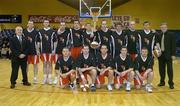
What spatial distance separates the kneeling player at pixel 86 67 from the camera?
8712mm

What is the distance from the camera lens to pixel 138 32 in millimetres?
9227

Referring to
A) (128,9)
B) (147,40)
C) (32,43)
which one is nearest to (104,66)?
(147,40)

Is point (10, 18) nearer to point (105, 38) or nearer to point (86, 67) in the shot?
point (105, 38)

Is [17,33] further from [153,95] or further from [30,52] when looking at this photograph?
[153,95]

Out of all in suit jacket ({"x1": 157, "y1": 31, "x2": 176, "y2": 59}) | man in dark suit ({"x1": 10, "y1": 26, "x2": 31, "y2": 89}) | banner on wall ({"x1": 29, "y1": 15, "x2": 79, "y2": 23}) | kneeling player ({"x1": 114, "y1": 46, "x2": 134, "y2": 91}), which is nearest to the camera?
kneeling player ({"x1": 114, "y1": 46, "x2": 134, "y2": 91})

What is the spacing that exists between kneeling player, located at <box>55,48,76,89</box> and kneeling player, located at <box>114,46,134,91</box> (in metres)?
1.09

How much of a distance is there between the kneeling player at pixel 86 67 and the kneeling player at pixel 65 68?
208mm

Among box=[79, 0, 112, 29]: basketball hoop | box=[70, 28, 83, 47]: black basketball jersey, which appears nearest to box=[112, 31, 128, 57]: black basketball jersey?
box=[70, 28, 83, 47]: black basketball jersey

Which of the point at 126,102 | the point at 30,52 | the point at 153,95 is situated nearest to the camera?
the point at 126,102

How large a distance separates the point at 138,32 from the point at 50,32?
7.61 feet

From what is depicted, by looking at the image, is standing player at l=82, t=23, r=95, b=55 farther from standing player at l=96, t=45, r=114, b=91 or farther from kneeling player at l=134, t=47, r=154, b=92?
kneeling player at l=134, t=47, r=154, b=92

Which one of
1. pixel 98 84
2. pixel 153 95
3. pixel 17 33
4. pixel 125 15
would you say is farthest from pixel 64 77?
pixel 125 15

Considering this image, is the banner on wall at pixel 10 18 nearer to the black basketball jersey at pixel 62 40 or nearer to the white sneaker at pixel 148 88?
the black basketball jersey at pixel 62 40

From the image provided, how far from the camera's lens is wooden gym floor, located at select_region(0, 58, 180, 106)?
7133mm
